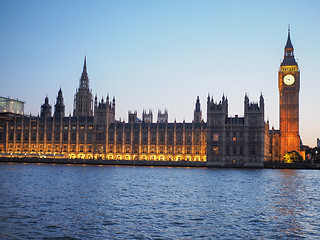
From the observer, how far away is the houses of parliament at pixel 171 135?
13562 cm

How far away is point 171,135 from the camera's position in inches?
5891

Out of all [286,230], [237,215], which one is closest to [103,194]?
[237,215]

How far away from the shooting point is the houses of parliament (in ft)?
445

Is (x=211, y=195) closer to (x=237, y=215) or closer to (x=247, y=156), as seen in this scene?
(x=237, y=215)

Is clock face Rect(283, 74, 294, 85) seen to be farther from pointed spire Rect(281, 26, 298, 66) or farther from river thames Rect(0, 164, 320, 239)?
river thames Rect(0, 164, 320, 239)

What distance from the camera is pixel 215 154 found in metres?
136

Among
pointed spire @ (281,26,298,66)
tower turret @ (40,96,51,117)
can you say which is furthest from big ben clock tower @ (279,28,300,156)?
tower turret @ (40,96,51,117)

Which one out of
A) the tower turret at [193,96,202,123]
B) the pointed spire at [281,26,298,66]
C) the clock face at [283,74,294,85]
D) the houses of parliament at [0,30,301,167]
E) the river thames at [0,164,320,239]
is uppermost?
the pointed spire at [281,26,298,66]

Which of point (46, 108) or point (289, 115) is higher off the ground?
point (46, 108)

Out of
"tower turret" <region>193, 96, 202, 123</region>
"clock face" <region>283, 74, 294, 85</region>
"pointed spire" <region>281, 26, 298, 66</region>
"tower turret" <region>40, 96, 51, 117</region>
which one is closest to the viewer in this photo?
"clock face" <region>283, 74, 294, 85</region>

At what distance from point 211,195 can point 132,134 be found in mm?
103887

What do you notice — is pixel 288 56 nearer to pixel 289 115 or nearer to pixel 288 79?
pixel 288 79

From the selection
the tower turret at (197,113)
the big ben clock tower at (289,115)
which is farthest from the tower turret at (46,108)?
the big ben clock tower at (289,115)

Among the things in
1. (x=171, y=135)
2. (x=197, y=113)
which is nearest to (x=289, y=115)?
(x=197, y=113)
